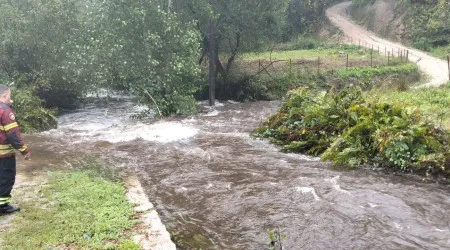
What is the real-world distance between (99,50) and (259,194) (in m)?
14.9

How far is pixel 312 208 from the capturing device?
930 cm

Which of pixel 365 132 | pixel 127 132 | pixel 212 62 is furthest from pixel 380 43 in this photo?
pixel 365 132

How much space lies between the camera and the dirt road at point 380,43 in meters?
29.4

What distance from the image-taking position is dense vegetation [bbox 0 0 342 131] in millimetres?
22125

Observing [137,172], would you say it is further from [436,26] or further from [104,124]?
[436,26]

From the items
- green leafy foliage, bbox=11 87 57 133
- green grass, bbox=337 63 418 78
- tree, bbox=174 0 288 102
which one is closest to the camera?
green leafy foliage, bbox=11 87 57 133

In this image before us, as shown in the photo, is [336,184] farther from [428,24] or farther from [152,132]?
[428,24]

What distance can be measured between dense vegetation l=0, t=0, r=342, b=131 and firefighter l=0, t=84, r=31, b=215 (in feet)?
42.3

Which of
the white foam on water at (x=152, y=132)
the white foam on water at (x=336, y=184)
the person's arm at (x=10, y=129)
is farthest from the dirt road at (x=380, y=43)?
the person's arm at (x=10, y=129)

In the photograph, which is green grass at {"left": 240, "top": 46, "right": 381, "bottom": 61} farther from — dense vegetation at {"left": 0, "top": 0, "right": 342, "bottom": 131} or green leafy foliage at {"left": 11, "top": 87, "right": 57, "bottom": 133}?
green leafy foliage at {"left": 11, "top": 87, "right": 57, "bottom": 133}

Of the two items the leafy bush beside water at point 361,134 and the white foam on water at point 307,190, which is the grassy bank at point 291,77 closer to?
the leafy bush beside water at point 361,134

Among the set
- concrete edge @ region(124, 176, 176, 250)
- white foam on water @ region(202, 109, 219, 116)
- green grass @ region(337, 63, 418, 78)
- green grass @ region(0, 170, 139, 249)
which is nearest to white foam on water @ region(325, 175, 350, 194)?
concrete edge @ region(124, 176, 176, 250)

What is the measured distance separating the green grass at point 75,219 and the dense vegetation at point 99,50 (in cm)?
1213

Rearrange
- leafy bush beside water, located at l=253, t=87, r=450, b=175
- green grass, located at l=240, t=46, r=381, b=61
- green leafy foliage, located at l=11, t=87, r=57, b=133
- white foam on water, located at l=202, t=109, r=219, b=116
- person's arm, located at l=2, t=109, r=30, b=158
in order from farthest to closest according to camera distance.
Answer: green grass, located at l=240, t=46, r=381, b=61
white foam on water, located at l=202, t=109, r=219, b=116
green leafy foliage, located at l=11, t=87, r=57, b=133
leafy bush beside water, located at l=253, t=87, r=450, b=175
person's arm, located at l=2, t=109, r=30, b=158
